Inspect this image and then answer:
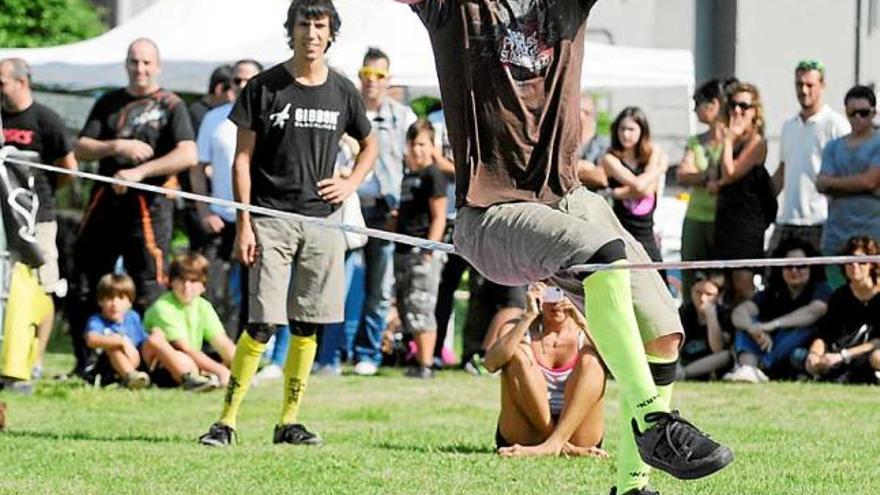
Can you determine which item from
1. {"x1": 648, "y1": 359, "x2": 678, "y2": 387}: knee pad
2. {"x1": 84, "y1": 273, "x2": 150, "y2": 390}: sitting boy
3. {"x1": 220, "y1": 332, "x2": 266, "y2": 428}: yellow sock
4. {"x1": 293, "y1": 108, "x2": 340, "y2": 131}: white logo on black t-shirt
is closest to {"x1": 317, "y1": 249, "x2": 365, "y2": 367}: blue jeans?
{"x1": 84, "y1": 273, "x2": 150, "y2": 390}: sitting boy

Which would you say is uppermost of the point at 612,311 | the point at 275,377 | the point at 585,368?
the point at 612,311

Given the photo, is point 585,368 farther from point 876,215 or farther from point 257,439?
point 876,215

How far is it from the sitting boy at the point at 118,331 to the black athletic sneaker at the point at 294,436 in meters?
3.22

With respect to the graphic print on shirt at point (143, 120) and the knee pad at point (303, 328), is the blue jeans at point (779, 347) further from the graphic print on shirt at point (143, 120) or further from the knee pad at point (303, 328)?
the knee pad at point (303, 328)

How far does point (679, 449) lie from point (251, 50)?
1099 centimetres

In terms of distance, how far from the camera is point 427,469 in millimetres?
8445

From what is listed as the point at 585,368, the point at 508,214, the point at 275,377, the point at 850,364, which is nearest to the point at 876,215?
the point at 850,364

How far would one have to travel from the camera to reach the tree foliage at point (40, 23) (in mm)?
24703

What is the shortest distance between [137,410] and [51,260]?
3.28 feet

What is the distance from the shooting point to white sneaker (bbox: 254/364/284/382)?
521 inches

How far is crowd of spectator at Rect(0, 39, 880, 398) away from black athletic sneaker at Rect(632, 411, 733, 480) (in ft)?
20.0

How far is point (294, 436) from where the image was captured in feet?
31.2

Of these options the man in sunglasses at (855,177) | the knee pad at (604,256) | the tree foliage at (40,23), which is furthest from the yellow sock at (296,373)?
the tree foliage at (40,23)

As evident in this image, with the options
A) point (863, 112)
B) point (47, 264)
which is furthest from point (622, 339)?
point (863, 112)
